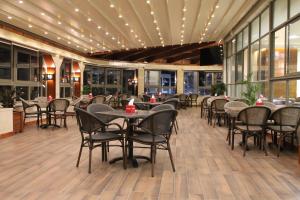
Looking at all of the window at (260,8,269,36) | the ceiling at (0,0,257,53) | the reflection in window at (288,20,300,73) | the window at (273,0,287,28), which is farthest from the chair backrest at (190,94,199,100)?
the reflection in window at (288,20,300,73)

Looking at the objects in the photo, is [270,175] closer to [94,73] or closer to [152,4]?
[152,4]

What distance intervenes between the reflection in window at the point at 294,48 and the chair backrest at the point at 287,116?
147 centimetres

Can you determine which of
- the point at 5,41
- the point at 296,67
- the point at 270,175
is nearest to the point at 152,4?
the point at 296,67

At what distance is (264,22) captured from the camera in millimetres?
8852

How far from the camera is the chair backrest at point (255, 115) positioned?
17.1ft

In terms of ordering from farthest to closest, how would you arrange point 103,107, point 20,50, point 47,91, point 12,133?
point 47,91
point 20,50
point 12,133
point 103,107

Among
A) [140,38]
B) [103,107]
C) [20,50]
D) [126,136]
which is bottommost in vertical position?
[126,136]

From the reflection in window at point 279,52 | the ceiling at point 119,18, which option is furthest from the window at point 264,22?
the reflection in window at point 279,52

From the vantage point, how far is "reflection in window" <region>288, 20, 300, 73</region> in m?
6.30

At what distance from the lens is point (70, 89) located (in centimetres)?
1495

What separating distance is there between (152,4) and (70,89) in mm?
8017

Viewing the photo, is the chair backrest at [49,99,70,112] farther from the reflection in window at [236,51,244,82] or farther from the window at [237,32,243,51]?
the window at [237,32,243,51]

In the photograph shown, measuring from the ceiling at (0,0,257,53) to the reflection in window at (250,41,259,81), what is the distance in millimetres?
1162

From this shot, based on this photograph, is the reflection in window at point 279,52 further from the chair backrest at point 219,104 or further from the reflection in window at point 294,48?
the chair backrest at point 219,104
